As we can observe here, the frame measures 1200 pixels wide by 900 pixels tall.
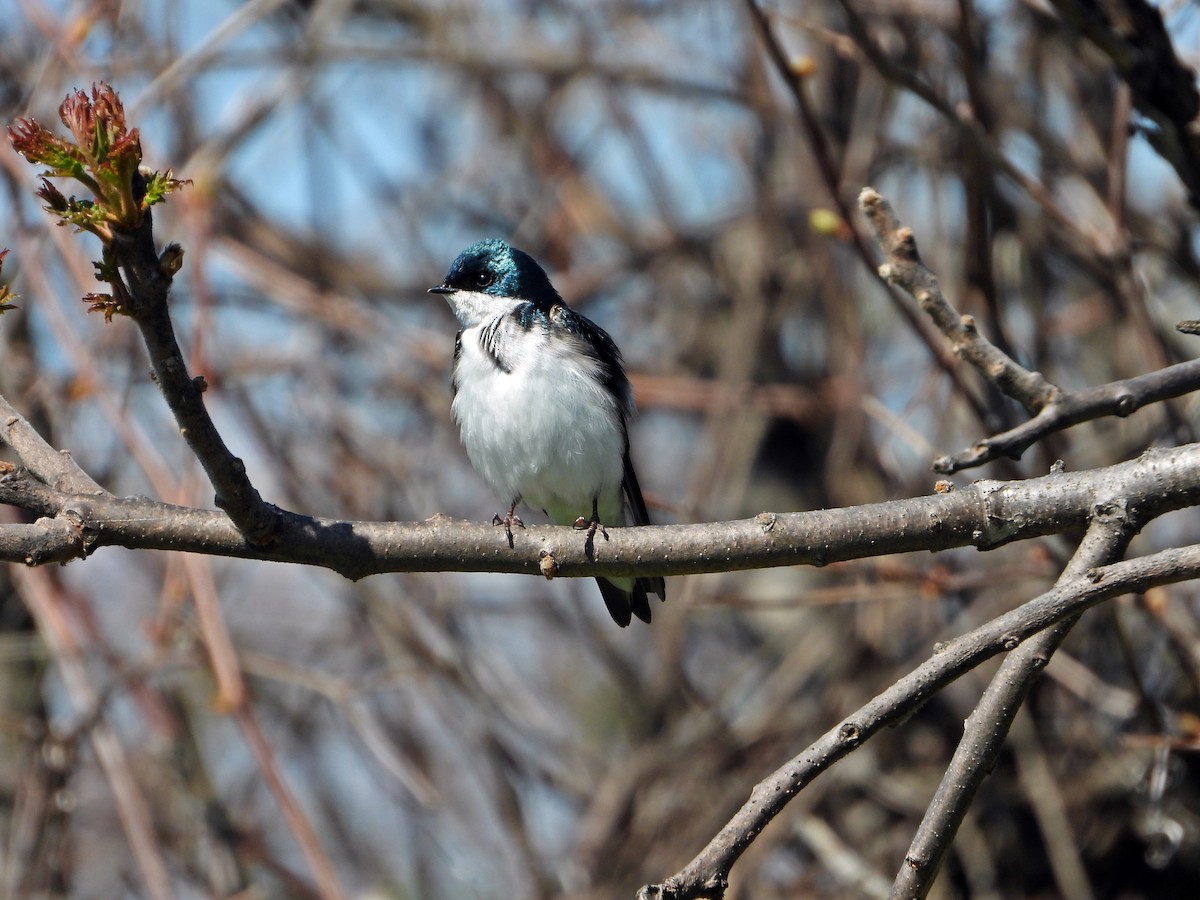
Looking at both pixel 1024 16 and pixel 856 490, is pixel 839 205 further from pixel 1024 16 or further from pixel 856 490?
pixel 1024 16

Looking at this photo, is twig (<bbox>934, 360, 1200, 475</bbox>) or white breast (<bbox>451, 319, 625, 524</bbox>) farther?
white breast (<bbox>451, 319, 625, 524</bbox>)

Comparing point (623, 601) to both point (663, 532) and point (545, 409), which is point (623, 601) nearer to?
point (545, 409)

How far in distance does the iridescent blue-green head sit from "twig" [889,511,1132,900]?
268cm

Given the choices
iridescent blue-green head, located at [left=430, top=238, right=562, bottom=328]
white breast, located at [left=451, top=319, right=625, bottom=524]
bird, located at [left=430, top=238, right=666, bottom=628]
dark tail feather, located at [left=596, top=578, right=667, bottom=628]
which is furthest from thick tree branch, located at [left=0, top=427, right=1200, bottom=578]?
iridescent blue-green head, located at [left=430, top=238, right=562, bottom=328]

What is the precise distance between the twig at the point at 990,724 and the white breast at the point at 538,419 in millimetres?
2140

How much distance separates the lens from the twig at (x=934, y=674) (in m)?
1.87

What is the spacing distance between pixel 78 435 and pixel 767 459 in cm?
327

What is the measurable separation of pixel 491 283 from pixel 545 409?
841mm

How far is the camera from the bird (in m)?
4.04

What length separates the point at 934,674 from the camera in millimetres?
1919

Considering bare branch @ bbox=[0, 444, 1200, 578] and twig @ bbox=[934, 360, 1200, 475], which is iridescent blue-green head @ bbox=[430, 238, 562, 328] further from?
twig @ bbox=[934, 360, 1200, 475]

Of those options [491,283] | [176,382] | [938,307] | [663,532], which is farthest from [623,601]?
[176,382]

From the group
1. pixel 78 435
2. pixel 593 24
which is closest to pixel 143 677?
pixel 78 435

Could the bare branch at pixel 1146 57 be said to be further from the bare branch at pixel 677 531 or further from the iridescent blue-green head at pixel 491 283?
the iridescent blue-green head at pixel 491 283
